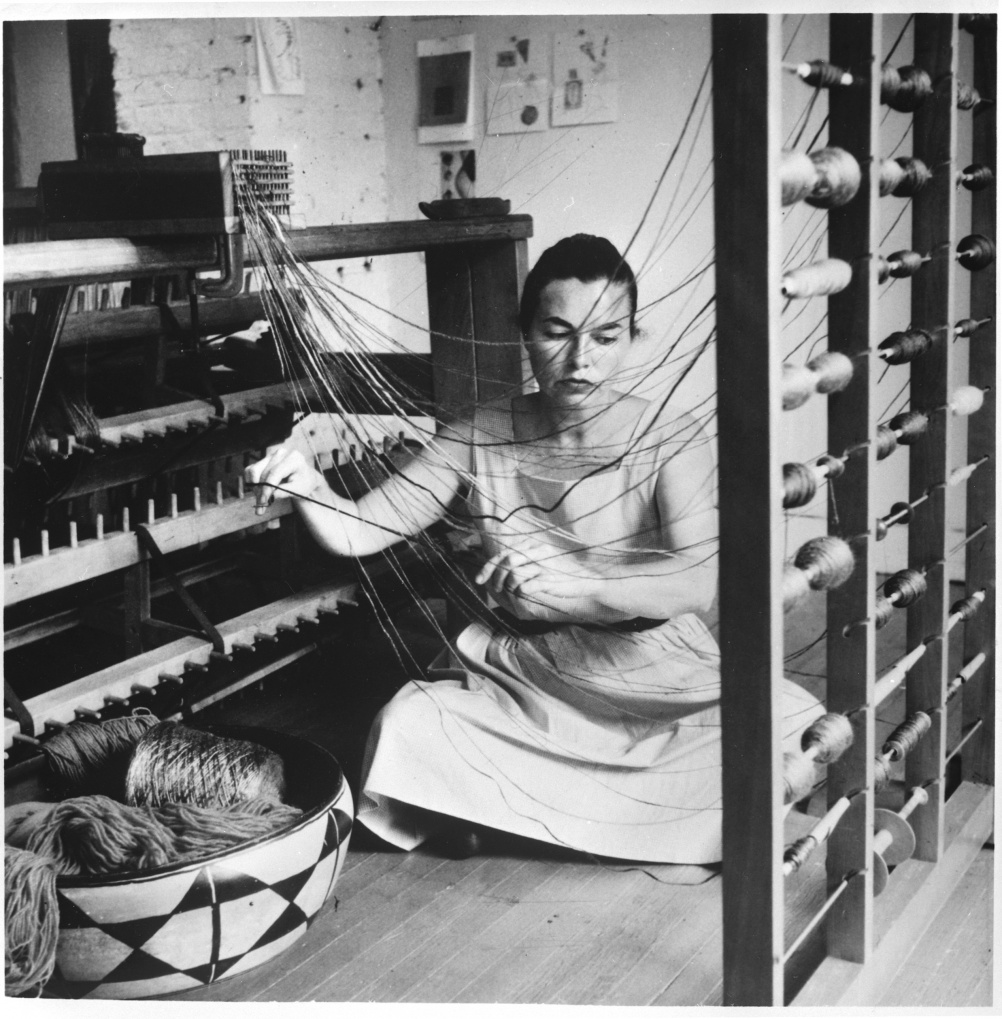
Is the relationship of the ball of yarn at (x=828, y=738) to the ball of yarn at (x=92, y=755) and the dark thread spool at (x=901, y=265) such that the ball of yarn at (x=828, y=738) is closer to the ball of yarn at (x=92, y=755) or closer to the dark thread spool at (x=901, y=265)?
the dark thread spool at (x=901, y=265)

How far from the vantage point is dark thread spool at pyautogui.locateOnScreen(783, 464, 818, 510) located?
3.98ft

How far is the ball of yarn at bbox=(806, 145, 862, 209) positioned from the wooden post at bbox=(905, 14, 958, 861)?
16.3 inches

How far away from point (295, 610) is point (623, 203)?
51.4 inches

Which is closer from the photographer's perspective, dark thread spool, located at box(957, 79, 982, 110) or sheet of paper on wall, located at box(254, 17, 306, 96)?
dark thread spool, located at box(957, 79, 982, 110)

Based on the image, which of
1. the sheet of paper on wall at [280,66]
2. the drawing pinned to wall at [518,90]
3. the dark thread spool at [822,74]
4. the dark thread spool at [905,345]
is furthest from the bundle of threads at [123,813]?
the sheet of paper on wall at [280,66]

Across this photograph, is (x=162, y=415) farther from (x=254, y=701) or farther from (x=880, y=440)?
(x=880, y=440)

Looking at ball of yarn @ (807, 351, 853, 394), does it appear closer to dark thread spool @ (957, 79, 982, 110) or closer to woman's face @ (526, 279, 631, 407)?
dark thread spool @ (957, 79, 982, 110)

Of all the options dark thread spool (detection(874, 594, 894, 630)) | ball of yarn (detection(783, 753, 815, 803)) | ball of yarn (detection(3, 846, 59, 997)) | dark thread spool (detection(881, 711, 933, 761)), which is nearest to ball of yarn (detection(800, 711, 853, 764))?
ball of yarn (detection(783, 753, 815, 803))

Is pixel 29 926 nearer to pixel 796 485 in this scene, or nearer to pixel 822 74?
pixel 796 485

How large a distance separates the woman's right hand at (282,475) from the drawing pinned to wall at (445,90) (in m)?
1.55

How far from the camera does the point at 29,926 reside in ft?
4.86

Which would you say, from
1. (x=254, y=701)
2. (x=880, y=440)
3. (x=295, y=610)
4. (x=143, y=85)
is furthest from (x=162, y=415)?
(x=143, y=85)

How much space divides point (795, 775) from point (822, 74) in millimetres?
735

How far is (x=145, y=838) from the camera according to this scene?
5.37 feet
